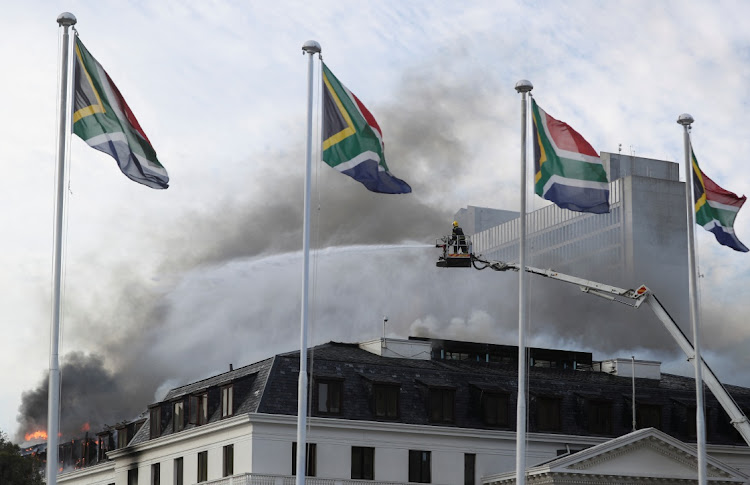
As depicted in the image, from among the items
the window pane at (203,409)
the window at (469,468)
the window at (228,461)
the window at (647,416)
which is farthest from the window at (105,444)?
the window at (647,416)

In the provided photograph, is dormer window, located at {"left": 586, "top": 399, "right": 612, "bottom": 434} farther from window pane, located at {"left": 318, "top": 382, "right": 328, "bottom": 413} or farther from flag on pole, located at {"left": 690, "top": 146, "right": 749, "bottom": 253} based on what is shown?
flag on pole, located at {"left": 690, "top": 146, "right": 749, "bottom": 253}

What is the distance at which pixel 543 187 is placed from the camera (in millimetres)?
54312

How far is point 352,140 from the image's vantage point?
4972 centimetres

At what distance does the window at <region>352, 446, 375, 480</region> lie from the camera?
281ft

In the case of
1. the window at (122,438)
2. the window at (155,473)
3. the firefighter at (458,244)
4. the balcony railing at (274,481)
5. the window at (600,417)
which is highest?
the firefighter at (458,244)

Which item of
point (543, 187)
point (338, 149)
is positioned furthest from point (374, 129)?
point (543, 187)

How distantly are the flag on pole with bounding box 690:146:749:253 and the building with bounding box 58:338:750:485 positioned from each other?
88.4 ft

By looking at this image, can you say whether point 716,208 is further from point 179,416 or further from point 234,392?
point 179,416

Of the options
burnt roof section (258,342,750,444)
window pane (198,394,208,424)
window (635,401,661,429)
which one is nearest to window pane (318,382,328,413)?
burnt roof section (258,342,750,444)

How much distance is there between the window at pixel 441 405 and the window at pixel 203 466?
15.1 meters

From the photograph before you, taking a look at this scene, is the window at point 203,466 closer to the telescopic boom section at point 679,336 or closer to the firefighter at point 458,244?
the telescopic boom section at point 679,336

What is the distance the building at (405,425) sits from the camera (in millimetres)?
84125

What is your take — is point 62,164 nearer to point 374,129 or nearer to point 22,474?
point 374,129

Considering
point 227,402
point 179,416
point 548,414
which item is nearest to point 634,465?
point 548,414
